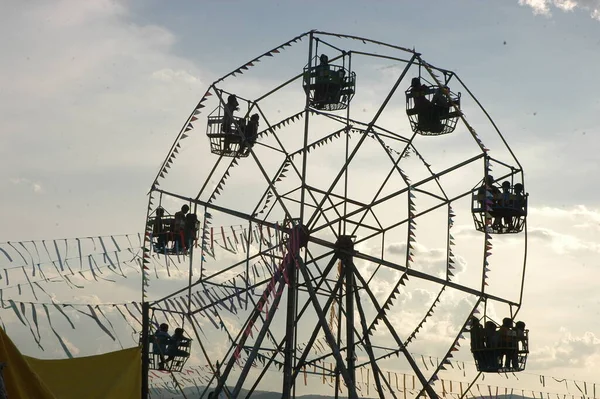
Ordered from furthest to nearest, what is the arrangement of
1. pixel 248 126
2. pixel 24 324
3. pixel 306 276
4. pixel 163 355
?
1. pixel 248 126
2. pixel 306 276
3. pixel 163 355
4. pixel 24 324

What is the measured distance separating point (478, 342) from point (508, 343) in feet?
2.84

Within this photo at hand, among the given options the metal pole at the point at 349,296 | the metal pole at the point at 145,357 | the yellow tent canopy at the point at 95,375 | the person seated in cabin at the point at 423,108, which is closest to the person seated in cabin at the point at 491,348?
the metal pole at the point at 349,296

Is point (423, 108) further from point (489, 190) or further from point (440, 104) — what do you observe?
point (489, 190)

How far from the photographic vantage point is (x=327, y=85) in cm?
3256

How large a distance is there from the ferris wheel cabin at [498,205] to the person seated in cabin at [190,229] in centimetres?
796

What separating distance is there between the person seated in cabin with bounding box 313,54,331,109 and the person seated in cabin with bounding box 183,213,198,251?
16.2 ft

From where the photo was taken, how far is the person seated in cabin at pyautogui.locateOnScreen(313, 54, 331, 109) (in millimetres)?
32594

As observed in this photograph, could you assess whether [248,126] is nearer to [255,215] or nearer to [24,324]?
[255,215]

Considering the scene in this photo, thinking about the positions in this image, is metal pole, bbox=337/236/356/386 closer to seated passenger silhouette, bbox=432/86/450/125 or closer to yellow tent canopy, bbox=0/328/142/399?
seated passenger silhouette, bbox=432/86/450/125

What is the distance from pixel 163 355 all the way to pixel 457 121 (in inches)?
427

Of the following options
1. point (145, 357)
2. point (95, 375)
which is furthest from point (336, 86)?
point (95, 375)

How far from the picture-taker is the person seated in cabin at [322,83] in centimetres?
3259

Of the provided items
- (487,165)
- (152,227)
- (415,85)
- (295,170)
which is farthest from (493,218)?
(152,227)

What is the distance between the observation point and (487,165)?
101ft
